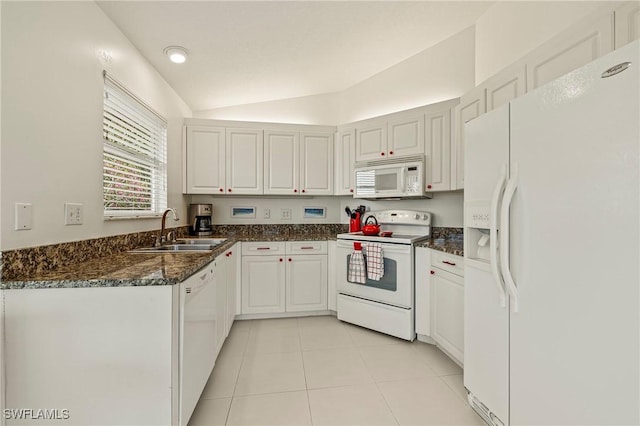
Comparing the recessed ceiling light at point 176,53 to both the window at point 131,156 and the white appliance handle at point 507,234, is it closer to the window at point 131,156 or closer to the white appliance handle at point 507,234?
the window at point 131,156

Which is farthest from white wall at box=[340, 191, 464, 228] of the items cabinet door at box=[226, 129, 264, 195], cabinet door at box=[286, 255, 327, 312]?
cabinet door at box=[226, 129, 264, 195]

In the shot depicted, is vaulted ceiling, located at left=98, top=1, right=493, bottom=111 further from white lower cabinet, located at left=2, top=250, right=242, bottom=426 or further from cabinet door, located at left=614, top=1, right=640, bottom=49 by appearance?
white lower cabinet, located at left=2, top=250, right=242, bottom=426

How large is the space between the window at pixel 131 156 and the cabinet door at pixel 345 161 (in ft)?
6.08

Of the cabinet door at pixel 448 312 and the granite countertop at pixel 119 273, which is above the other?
the granite countertop at pixel 119 273

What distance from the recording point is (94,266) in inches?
54.7

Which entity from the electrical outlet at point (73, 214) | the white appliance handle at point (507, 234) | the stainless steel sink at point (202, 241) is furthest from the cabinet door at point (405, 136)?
the electrical outlet at point (73, 214)

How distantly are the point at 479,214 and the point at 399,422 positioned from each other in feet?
3.99

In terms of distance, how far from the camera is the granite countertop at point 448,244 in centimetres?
203

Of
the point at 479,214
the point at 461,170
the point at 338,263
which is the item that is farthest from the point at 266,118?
the point at 479,214

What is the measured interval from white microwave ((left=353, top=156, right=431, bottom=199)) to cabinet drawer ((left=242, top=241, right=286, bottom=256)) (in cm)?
104

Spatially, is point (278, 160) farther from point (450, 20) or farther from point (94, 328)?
point (94, 328)

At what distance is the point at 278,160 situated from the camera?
10.8ft

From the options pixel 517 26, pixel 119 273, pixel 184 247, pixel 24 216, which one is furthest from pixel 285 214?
pixel 517 26

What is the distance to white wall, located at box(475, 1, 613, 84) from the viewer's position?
5.31 feet
